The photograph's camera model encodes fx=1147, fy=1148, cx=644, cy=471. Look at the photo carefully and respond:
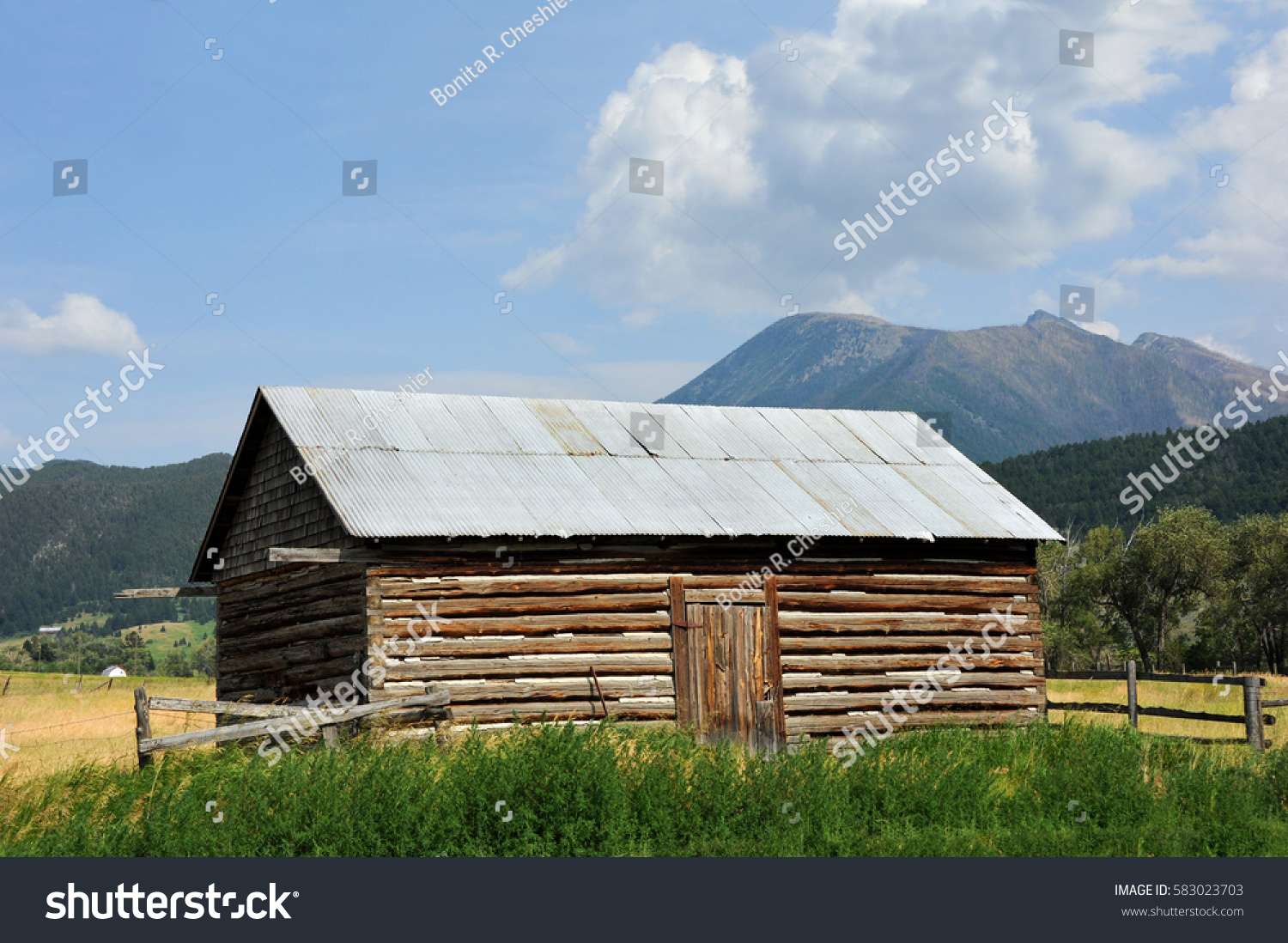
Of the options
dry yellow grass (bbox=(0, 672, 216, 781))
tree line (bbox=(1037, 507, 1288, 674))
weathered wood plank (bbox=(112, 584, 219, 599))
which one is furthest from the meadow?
tree line (bbox=(1037, 507, 1288, 674))

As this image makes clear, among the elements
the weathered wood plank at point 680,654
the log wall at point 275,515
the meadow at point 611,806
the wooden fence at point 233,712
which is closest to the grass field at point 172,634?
the log wall at point 275,515

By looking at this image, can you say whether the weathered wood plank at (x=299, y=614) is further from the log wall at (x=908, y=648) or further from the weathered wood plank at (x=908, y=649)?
the weathered wood plank at (x=908, y=649)

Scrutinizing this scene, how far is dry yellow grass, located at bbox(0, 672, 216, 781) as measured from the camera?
1238 cm

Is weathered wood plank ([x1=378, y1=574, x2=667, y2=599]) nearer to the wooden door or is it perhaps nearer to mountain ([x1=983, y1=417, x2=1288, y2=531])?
the wooden door

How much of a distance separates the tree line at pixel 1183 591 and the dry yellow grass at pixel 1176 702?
16.7m

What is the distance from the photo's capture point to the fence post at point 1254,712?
50.5ft

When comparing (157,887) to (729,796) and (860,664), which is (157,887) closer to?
(729,796)

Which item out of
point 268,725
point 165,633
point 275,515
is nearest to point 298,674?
point 275,515

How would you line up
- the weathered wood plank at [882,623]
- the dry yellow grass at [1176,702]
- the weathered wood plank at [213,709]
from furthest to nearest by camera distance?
the dry yellow grass at [1176,702] < the weathered wood plank at [882,623] < the weathered wood plank at [213,709]

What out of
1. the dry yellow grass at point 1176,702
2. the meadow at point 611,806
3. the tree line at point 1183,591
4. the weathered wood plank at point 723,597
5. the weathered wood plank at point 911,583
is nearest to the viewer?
the meadow at point 611,806

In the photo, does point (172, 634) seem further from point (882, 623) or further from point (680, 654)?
point (680, 654)

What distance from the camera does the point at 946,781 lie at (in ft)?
36.3

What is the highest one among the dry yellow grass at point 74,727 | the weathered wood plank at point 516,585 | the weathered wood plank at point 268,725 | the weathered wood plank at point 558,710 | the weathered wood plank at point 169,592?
the weathered wood plank at point 169,592

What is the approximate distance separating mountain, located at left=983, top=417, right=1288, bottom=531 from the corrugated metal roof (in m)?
88.9
